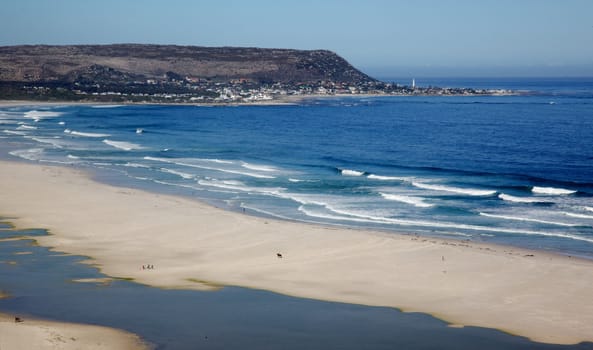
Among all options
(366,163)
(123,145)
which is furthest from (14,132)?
(366,163)

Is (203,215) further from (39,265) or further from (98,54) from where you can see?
(98,54)

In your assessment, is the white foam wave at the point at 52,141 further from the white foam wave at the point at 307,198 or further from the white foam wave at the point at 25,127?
the white foam wave at the point at 307,198

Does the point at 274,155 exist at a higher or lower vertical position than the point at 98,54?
lower

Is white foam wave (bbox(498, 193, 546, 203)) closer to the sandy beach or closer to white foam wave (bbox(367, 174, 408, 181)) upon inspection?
white foam wave (bbox(367, 174, 408, 181))

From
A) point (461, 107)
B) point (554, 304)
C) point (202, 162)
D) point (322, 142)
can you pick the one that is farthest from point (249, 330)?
point (461, 107)

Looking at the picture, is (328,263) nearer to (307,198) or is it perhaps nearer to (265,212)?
(265,212)
